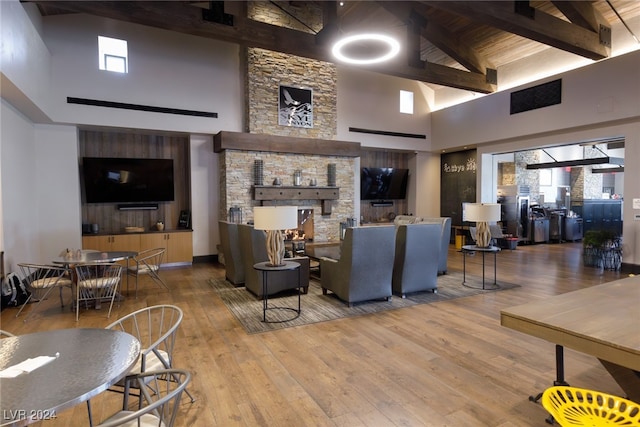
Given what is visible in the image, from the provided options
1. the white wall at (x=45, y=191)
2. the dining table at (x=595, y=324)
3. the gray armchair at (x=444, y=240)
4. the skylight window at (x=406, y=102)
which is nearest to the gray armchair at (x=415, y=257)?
the gray armchair at (x=444, y=240)

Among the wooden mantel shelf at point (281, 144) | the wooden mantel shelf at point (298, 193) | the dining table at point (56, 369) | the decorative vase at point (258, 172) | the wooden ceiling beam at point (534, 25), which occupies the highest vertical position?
the wooden ceiling beam at point (534, 25)

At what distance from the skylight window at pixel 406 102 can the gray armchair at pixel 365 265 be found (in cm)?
694

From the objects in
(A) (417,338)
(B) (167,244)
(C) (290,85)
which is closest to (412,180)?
(C) (290,85)

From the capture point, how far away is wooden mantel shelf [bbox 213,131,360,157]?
24.5ft

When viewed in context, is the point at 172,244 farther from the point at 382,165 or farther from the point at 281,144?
the point at 382,165

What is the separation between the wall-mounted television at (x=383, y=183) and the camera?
10.2 metres

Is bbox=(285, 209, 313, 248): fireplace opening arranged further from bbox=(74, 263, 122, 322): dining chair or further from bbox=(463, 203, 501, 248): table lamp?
bbox=(74, 263, 122, 322): dining chair

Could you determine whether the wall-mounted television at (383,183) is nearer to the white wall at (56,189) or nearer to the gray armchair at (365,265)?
the gray armchair at (365,265)

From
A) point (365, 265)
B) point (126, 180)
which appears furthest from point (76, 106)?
point (365, 265)

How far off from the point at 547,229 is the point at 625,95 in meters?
5.49

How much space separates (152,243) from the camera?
7.31 metres

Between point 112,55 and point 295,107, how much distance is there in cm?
393

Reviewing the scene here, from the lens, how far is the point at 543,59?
8.05 metres

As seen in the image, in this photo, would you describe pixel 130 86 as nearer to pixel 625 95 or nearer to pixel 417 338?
pixel 417 338
